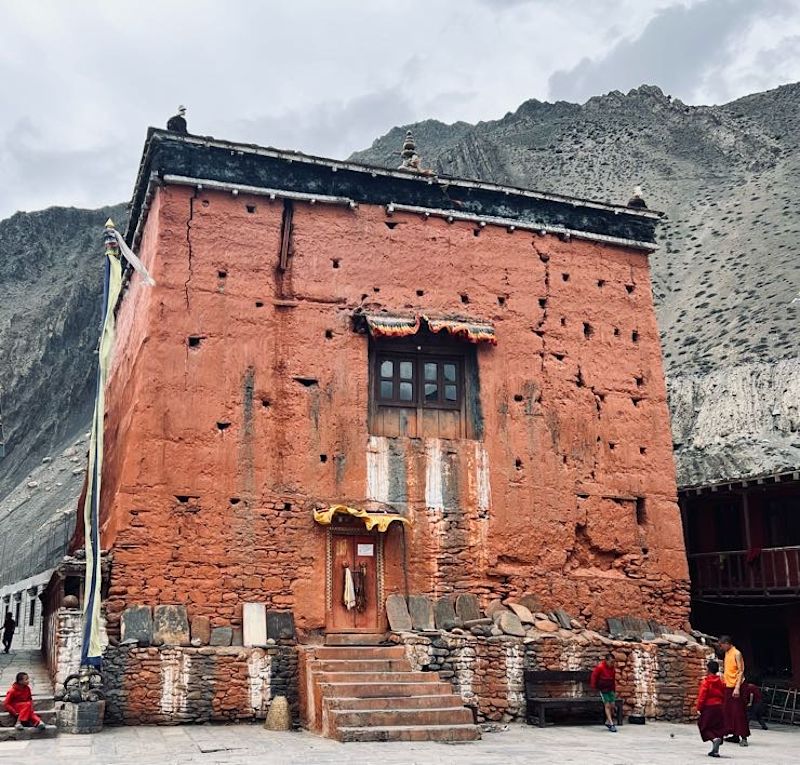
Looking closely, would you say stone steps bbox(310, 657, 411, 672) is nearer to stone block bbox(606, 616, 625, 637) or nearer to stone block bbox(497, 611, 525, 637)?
stone block bbox(497, 611, 525, 637)

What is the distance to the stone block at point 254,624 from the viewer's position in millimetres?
14297

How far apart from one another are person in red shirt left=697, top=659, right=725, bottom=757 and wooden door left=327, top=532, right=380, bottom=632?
5808 mm

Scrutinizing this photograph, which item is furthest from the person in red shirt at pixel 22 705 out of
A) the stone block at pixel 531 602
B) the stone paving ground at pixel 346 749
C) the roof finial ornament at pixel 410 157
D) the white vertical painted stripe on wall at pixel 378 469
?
the roof finial ornament at pixel 410 157

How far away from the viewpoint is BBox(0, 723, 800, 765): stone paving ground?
10062 millimetres

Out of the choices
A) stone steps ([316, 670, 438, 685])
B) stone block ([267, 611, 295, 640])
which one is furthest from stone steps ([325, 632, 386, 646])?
stone steps ([316, 670, 438, 685])

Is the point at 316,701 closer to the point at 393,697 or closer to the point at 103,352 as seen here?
the point at 393,697

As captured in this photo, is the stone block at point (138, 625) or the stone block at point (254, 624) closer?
the stone block at point (138, 625)

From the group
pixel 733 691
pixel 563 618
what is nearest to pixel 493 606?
pixel 563 618

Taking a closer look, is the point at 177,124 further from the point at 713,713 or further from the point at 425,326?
the point at 713,713

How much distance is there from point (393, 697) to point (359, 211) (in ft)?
29.3

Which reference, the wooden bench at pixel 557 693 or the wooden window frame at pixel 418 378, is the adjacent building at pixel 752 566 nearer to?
the wooden bench at pixel 557 693

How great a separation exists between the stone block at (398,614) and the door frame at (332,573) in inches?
8.6

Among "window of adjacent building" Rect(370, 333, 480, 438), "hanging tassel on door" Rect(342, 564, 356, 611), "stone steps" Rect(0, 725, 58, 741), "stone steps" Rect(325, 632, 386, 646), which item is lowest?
"stone steps" Rect(0, 725, 58, 741)

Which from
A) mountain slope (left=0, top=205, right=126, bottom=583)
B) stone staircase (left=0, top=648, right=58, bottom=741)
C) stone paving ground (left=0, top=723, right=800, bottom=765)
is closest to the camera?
stone paving ground (left=0, top=723, right=800, bottom=765)
